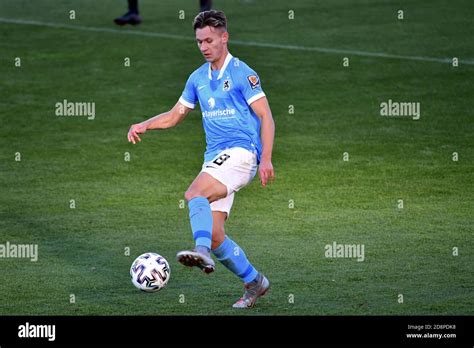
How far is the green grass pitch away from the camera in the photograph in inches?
466

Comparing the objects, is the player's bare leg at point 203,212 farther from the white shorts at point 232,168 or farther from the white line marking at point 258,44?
the white line marking at point 258,44

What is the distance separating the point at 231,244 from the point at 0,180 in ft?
22.5

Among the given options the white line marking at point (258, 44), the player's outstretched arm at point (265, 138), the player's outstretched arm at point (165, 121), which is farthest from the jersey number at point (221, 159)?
the white line marking at point (258, 44)

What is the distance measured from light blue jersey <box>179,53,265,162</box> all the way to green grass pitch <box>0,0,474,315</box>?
1494mm

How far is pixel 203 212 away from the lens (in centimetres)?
1055

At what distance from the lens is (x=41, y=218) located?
1498 centimetres

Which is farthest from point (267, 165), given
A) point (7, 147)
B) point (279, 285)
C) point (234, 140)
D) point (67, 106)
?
point (67, 106)

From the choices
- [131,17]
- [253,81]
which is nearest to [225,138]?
[253,81]
